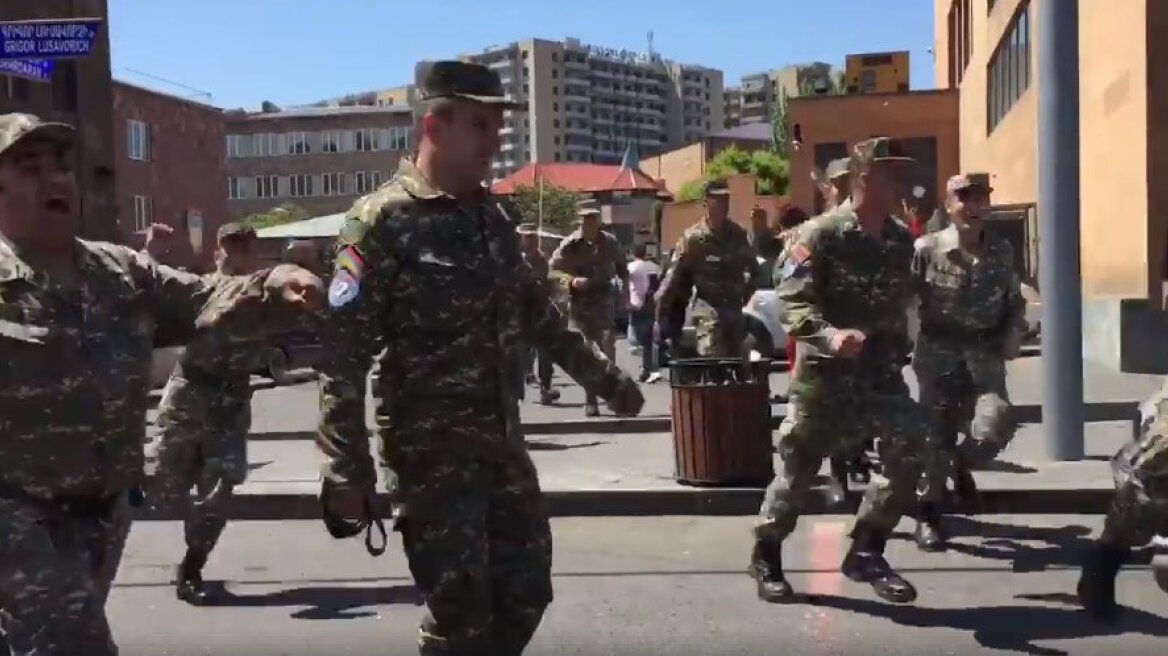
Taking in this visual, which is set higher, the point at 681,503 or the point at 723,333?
the point at 723,333

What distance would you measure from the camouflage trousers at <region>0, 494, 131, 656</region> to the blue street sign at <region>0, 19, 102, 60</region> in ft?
24.6

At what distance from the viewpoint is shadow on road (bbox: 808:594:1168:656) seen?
18.2 ft

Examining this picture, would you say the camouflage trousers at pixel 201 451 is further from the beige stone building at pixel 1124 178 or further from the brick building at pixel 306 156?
the brick building at pixel 306 156

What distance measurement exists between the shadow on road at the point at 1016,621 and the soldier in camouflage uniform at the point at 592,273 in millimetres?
6727

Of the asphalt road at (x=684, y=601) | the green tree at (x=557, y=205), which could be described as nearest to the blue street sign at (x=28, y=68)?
the asphalt road at (x=684, y=601)

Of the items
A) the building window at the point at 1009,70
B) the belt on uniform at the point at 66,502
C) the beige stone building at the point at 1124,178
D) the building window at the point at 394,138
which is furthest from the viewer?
the building window at the point at 394,138

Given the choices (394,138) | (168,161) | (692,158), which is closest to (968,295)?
(168,161)

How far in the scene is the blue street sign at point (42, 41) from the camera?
10062 millimetres

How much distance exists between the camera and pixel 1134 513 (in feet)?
16.2

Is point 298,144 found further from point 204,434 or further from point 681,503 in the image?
point 204,434

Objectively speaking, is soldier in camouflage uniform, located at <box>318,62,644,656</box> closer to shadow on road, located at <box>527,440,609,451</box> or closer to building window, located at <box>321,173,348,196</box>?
shadow on road, located at <box>527,440,609,451</box>

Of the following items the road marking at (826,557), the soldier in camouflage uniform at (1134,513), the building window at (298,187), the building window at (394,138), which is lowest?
the road marking at (826,557)

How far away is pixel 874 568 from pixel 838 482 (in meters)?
2.12

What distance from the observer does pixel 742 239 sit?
31.7 feet
